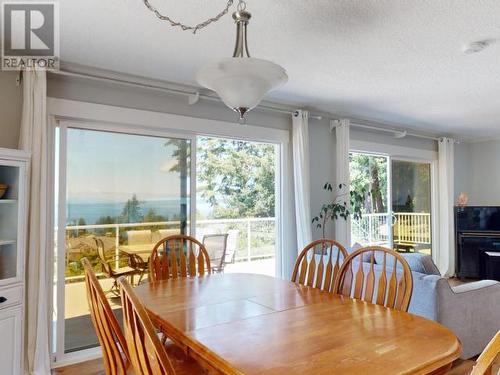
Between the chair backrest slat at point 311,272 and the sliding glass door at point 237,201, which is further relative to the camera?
the sliding glass door at point 237,201

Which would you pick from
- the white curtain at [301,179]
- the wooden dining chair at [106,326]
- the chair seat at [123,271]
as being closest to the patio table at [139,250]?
the chair seat at [123,271]

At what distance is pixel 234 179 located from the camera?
19.2 feet

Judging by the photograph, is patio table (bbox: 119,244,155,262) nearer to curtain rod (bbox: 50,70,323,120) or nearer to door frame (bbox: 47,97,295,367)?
door frame (bbox: 47,97,295,367)

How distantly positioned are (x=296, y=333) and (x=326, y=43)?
1.98 metres

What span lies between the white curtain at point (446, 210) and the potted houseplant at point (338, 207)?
2176 millimetres

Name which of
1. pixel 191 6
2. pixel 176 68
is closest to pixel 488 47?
pixel 191 6

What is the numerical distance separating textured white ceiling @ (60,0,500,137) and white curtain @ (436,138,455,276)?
7.64ft

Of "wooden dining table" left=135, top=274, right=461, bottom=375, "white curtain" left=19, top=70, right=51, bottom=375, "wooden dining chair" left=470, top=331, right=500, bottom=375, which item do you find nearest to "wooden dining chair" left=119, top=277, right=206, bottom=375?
"wooden dining table" left=135, top=274, right=461, bottom=375

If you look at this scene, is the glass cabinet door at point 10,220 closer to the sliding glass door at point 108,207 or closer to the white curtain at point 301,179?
the sliding glass door at point 108,207

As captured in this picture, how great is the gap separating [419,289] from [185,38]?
8.03ft

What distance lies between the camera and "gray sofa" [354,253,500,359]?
266 cm

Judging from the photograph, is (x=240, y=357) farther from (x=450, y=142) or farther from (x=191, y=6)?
(x=450, y=142)

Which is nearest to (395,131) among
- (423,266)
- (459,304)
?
(423,266)

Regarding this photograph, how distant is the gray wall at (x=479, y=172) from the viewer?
6711mm
